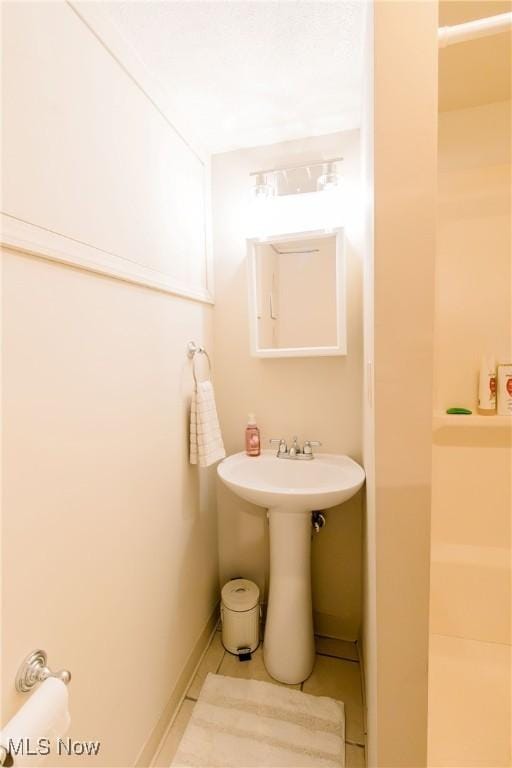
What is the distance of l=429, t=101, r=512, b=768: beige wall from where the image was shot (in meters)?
1.34

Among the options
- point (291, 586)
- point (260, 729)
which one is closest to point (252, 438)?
point (291, 586)

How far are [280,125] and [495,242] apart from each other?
1.01 m

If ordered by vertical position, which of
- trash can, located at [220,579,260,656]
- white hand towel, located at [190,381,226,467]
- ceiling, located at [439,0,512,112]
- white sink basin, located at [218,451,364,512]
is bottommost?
trash can, located at [220,579,260,656]

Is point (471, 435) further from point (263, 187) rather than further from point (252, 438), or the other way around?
point (263, 187)

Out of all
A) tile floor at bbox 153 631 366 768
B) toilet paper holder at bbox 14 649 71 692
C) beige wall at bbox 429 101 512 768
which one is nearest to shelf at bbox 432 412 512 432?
beige wall at bbox 429 101 512 768

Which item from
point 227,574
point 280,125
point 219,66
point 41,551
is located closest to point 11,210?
point 41,551

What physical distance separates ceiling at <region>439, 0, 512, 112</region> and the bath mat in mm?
2279

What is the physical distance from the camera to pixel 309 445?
5.44 feet

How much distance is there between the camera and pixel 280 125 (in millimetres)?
1548

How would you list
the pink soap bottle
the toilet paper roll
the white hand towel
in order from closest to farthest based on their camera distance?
the toilet paper roll < the white hand towel < the pink soap bottle

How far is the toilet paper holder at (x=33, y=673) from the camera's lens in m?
0.76

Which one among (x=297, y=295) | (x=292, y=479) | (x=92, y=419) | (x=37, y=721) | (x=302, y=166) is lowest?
(x=37, y=721)

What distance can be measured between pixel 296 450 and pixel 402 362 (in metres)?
0.91

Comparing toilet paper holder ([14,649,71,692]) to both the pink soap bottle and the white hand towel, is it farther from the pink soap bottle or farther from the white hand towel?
the pink soap bottle
